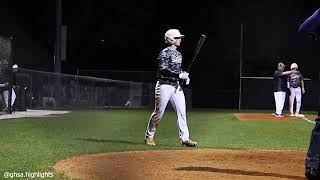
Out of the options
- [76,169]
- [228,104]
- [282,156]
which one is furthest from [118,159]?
[228,104]

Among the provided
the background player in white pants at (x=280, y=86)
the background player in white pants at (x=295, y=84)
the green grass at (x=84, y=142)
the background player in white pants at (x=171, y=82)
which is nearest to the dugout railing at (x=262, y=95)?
the background player in white pants at (x=295, y=84)

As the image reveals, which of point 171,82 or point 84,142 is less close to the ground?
point 171,82

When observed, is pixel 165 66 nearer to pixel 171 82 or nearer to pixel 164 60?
pixel 164 60

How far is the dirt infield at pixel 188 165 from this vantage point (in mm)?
5824

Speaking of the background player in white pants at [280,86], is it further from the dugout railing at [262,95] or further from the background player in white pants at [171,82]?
the background player in white pants at [171,82]

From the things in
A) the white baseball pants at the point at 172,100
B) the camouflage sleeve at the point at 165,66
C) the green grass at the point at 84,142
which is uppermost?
the camouflage sleeve at the point at 165,66

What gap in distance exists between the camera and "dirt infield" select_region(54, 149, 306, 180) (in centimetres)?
582

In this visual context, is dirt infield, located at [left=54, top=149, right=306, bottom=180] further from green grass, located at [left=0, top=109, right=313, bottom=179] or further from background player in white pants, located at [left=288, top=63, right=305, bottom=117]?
background player in white pants, located at [left=288, top=63, right=305, bottom=117]

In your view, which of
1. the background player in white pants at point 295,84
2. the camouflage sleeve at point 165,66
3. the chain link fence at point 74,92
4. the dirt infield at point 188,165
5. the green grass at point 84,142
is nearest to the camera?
the dirt infield at point 188,165

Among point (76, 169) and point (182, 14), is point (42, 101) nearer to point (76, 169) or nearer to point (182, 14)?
point (182, 14)

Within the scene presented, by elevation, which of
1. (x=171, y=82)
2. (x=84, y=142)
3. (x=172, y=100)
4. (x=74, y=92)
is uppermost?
(x=171, y=82)

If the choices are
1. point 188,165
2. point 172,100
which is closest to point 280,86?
point 172,100

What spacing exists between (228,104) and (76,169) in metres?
29.5

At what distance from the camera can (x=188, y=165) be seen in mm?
6586
